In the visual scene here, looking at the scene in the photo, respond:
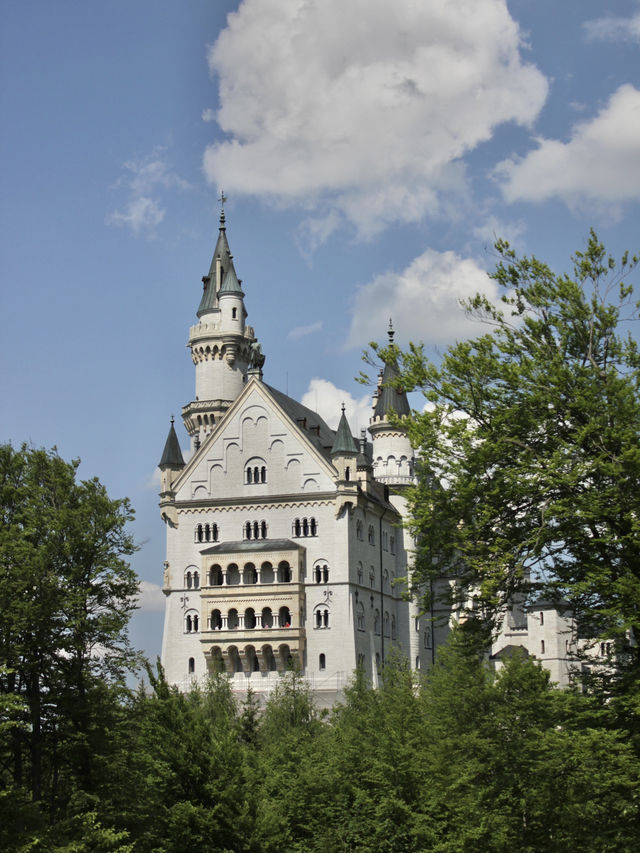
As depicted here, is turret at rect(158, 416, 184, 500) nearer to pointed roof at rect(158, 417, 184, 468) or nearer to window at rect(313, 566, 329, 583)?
pointed roof at rect(158, 417, 184, 468)

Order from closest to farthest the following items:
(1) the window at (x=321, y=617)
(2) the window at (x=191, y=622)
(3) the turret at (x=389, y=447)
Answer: (1) the window at (x=321, y=617) < (2) the window at (x=191, y=622) < (3) the turret at (x=389, y=447)

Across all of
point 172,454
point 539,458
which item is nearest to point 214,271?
point 172,454

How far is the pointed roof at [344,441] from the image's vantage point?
311ft

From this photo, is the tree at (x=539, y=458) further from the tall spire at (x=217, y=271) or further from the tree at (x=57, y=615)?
the tall spire at (x=217, y=271)

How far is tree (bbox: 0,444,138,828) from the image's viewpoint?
42.9 m

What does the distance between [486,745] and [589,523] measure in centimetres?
1976

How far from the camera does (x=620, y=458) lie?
27406 mm

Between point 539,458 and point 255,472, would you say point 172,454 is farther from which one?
point 539,458

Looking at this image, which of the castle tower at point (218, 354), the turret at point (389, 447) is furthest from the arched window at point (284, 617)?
the castle tower at point (218, 354)

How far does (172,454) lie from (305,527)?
14.5m

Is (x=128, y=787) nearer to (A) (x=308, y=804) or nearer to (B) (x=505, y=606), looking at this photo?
(A) (x=308, y=804)

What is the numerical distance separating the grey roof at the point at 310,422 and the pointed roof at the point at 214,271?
11.2 metres

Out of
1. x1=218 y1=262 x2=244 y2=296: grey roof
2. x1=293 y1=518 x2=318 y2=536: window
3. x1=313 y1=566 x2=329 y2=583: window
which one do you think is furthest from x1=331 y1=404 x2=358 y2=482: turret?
x1=218 y1=262 x2=244 y2=296: grey roof

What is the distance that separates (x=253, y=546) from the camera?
93.9 m
